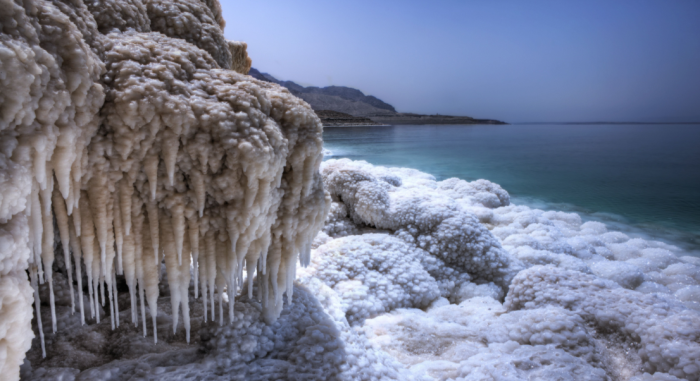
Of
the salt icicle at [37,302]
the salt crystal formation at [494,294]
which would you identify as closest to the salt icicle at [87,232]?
the salt icicle at [37,302]

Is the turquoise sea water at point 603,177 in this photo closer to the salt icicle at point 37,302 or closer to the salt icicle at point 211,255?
the salt icicle at point 211,255

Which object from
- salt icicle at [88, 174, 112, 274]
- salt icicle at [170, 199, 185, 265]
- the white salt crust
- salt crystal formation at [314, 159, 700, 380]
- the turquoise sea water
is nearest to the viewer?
salt icicle at [88, 174, 112, 274]

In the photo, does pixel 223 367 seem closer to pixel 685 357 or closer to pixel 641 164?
pixel 685 357

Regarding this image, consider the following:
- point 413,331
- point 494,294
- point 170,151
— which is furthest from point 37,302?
point 494,294

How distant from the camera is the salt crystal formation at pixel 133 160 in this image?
2.53 feet

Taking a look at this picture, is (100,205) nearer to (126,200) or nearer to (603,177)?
(126,200)

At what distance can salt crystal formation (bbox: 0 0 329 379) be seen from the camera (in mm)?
770

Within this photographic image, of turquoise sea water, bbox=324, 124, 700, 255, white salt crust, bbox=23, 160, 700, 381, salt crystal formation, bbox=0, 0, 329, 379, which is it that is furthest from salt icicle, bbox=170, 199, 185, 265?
turquoise sea water, bbox=324, 124, 700, 255

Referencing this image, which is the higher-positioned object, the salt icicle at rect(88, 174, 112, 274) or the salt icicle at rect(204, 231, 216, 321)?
the salt icicle at rect(88, 174, 112, 274)

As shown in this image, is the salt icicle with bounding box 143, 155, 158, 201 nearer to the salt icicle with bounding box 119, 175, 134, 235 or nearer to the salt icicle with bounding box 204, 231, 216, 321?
the salt icicle with bounding box 119, 175, 134, 235

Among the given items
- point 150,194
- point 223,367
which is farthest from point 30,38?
point 223,367

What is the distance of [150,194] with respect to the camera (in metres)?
1.09

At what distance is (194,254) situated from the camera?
119 cm

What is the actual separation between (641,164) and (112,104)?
43.9 ft
